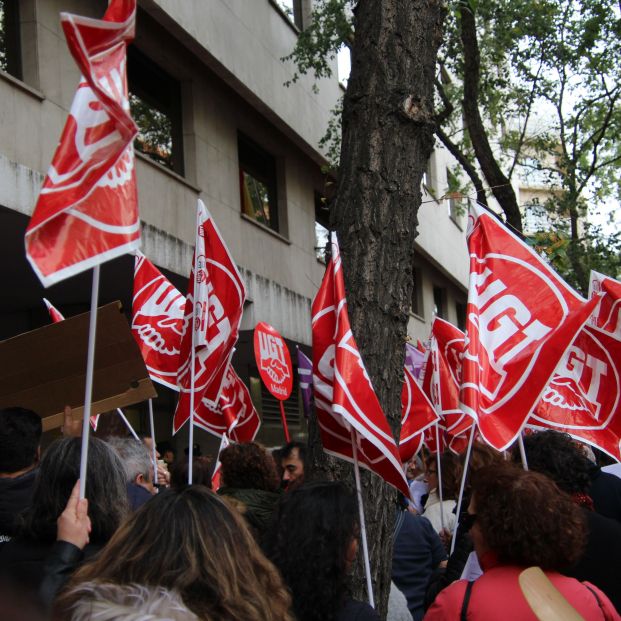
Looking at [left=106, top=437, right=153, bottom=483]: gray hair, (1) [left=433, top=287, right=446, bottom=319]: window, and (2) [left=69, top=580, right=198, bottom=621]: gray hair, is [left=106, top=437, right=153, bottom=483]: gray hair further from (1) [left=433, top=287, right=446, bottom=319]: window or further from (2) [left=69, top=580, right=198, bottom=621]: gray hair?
(1) [left=433, top=287, right=446, bottom=319]: window

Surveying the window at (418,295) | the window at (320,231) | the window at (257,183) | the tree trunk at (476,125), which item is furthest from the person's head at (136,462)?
the window at (418,295)

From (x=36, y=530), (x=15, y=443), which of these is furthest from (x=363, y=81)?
(x=36, y=530)

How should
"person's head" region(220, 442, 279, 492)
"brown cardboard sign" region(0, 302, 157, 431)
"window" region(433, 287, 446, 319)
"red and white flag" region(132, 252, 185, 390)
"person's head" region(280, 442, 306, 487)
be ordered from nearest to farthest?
"brown cardboard sign" region(0, 302, 157, 431) < "person's head" region(220, 442, 279, 492) < "person's head" region(280, 442, 306, 487) < "red and white flag" region(132, 252, 185, 390) < "window" region(433, 287, 446, 319)

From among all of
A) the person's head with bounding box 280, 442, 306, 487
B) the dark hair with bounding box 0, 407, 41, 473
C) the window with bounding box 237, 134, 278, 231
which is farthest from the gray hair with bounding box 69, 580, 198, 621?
the window with bounding box 237, 134, 278, 231

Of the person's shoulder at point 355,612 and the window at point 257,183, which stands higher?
the window at point 257,183

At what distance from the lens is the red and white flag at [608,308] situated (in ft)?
21.8

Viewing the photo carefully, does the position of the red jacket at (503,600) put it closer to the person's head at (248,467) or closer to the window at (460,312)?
the person's head at (248,467)

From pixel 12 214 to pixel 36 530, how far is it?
5.82 meters

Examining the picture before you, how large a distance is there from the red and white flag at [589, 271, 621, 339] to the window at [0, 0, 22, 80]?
609cm

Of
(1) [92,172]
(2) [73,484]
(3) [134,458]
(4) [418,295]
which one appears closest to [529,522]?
(2) [73,484]

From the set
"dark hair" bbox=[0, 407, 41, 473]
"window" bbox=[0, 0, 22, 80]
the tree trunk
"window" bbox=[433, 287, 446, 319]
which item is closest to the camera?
"dark hair" bbox=[0, 407, 41, 473]

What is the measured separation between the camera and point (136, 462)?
18.5 ft

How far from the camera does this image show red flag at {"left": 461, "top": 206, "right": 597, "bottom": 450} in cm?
461

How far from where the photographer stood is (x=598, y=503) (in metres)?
4.74
